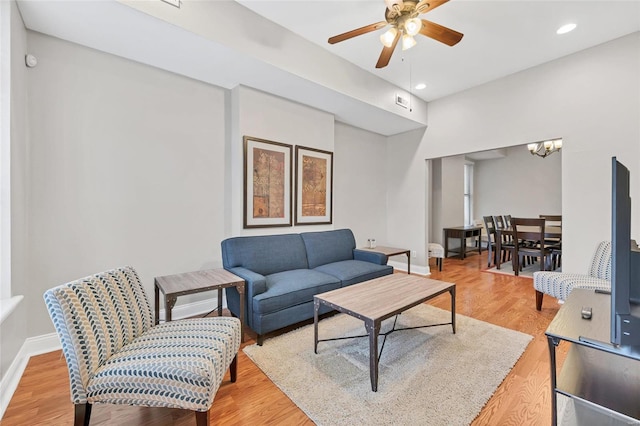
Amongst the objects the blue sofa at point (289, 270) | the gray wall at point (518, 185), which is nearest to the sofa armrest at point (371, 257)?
the blue sofa at point (289, 270)

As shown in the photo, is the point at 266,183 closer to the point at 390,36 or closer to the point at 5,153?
the point at 390,36

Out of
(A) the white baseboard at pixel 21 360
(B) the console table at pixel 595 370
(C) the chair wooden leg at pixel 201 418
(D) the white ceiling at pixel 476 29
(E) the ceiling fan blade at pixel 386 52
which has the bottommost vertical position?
(A) the white baseboard at pixel 21 360

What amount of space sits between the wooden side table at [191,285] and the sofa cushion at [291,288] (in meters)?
0.21

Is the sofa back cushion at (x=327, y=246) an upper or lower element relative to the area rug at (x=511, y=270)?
upper

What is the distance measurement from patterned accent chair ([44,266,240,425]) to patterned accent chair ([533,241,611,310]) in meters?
3.24

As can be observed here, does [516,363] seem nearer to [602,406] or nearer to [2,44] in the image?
[602,406]

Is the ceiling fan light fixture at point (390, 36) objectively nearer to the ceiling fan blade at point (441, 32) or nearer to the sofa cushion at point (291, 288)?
the ceiling fan blade at point (441, 32)

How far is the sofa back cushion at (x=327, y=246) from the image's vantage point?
351 cm

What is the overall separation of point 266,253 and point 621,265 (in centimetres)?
272

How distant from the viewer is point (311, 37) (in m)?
3.00

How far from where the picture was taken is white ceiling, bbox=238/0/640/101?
251 centimetres

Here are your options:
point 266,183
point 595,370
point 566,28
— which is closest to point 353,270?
point 266,183

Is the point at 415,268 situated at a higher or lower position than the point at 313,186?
lower

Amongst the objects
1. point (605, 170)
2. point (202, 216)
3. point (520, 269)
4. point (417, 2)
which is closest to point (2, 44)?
point (202, 216)
